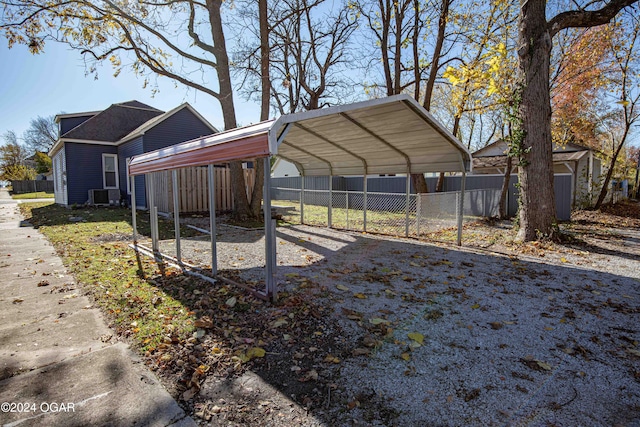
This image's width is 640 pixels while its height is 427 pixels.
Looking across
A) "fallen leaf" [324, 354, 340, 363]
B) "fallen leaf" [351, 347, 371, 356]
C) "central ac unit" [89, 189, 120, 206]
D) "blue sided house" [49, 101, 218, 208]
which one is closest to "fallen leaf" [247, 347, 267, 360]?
"fallen leaf" [324, 354, 340, 363]

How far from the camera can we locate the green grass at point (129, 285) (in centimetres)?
342

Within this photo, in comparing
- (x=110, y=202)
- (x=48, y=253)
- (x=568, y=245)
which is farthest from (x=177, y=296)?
(x=110, y=202)

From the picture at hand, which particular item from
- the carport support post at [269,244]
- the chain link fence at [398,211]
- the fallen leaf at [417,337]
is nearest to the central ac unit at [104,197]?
the chain link fence at [398,211]

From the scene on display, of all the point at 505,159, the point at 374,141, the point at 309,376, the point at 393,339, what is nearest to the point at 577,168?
the point at 505,159

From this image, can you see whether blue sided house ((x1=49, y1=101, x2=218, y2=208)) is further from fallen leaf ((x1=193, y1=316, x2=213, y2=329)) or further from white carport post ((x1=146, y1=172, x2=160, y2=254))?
fallen leaf ((x1=193, y1=316, x2=213, y2=329))

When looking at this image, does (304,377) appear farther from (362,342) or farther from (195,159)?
(195,159)

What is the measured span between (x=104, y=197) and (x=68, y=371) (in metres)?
17.6

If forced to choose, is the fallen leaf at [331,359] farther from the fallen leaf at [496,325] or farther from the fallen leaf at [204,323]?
the fallen leaf at [496,325]

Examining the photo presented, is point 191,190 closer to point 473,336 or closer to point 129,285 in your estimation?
point 129,285

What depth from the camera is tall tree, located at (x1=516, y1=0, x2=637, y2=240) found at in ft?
24.4

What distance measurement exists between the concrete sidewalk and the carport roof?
2.39 meters

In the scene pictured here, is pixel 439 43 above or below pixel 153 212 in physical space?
above

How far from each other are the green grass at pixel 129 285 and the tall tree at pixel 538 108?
25.3 ft

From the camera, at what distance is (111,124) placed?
61.6 feet
